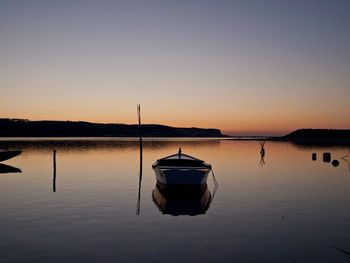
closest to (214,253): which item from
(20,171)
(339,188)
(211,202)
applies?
(211,202)

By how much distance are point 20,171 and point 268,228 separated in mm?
35575

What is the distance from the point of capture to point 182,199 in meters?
25.9

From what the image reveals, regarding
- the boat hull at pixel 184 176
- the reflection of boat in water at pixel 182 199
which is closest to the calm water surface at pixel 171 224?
the reflection of boat in water at pixel 182 199

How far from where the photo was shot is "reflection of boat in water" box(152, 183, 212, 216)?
22.4 meters

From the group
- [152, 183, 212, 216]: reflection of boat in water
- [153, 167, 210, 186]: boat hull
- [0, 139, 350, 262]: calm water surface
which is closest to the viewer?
[0, 139, 350, 262]: calm water surface

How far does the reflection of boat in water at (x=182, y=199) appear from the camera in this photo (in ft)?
73.5

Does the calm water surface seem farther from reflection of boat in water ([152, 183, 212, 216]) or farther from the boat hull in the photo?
the boat hull

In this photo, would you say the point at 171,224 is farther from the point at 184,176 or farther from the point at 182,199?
the point at 182,199

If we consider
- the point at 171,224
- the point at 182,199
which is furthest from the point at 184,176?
the point at 171,224

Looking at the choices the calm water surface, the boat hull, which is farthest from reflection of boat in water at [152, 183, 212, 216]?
the boat hull

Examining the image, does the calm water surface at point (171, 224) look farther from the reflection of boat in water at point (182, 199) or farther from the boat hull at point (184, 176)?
the boat hull at point (184, 176)

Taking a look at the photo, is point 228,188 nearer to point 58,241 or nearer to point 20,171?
point 58,241

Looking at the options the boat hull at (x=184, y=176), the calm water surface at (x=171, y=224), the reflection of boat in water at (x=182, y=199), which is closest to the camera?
the calm water surface at (x=171, y=224)

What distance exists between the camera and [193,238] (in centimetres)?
1525
